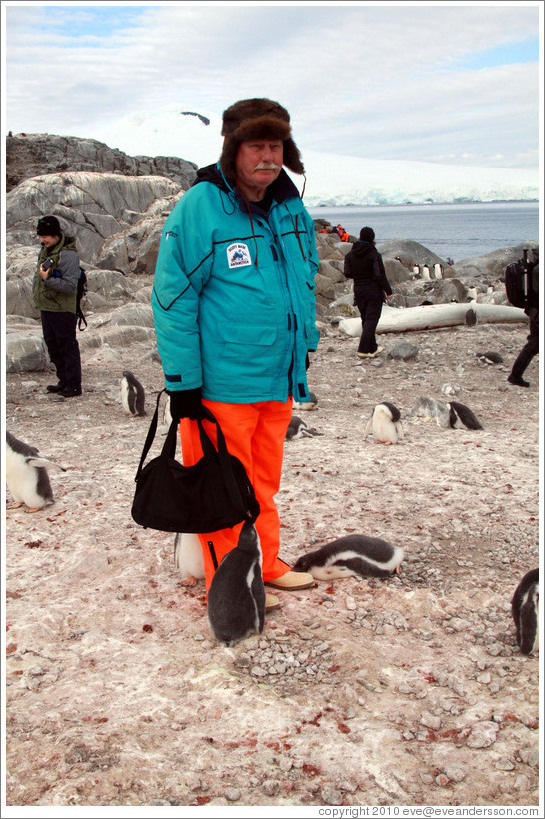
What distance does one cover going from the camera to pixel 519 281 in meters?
7.45

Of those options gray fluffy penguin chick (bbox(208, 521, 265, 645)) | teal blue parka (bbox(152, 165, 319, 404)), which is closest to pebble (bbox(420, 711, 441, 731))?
gray fluffy penguin chick (bbox(208, 521, 265, 645))

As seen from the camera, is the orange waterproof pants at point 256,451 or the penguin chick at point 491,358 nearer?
the orange waterproof pants at point 256,451

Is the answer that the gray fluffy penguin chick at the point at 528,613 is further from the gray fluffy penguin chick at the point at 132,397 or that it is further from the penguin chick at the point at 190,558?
the gray fluffy penguin chick at the point at 132,397

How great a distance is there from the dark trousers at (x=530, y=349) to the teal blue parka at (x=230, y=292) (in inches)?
214

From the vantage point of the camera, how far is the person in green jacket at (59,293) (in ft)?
23.2

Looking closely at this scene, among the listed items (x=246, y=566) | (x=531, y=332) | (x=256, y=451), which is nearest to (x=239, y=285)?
(x=256, y=451)

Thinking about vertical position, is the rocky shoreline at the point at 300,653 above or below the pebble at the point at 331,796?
above

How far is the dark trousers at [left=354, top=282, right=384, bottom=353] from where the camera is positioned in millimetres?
9703

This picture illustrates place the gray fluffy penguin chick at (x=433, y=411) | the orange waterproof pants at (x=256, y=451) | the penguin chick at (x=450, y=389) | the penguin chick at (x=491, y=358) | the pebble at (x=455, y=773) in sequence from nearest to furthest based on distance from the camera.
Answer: the pebble at (x=455, y=773) → the orange waterproof pants at (x=256, y=451) → the gray fluffy penguin chick at (x=433, y=411) → the penguin chick at (x=450, y=389) → the penguin chick at (x=491, y=358)

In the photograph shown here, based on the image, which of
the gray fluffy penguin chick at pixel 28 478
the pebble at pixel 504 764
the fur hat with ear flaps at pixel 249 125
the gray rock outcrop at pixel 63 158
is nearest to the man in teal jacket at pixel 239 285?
the fur hat with ear flaps at pixel 249 125

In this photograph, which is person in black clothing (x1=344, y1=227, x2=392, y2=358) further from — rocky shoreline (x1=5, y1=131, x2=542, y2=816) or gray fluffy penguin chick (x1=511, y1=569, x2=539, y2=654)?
gray fluffy penguin chick (x1=511, y1=569, x2=539, y2=654)

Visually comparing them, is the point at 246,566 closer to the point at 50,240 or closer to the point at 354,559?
the point at 354,559

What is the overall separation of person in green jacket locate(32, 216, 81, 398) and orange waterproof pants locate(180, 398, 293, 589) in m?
4.62

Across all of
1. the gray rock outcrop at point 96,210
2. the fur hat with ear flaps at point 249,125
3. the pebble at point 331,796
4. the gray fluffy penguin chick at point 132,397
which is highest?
the gray rock outcrop at point 96,210
